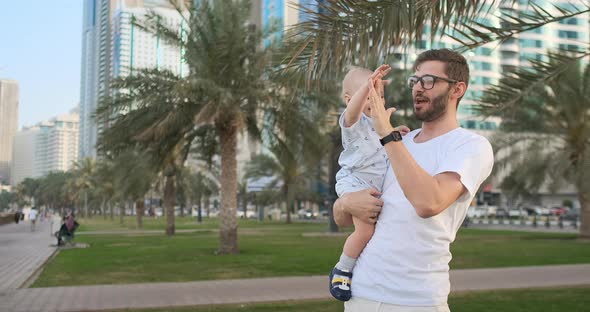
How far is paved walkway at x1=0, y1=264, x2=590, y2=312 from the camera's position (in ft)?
29.7

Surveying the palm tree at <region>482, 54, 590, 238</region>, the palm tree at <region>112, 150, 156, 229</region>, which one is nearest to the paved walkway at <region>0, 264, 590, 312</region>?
the palm tree at <region>112, 150, 156, 229</region>

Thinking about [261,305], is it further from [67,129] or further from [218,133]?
[67,129]

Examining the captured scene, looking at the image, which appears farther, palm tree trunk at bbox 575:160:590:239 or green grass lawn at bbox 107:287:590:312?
palm tree trunk at bbox 575:160:590:239

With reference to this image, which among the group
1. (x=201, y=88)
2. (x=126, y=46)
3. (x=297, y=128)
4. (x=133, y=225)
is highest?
(x=126, y=46)

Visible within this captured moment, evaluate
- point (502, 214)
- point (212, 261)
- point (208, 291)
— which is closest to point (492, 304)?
point (208, 291)

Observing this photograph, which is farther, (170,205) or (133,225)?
(133,225)

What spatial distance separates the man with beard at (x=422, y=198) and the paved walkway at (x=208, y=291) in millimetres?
7032

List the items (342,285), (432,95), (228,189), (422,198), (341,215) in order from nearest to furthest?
1. (422,198)
2. (432,95)
3. (342,285)
4. (341,215)
5. (228,189)

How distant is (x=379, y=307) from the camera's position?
234cm

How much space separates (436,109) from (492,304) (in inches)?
282

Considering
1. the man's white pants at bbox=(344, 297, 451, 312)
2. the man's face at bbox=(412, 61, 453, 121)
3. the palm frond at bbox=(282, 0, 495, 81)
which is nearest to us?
the man's white pants at bbox=(344, 297, 451, 312)

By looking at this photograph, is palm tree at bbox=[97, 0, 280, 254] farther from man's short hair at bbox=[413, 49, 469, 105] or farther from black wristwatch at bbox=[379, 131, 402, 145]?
black wristwatch at bbox=[379, 131, 402, 145]

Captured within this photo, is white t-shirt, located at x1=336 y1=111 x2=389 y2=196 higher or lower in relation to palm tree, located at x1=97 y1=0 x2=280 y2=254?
lower

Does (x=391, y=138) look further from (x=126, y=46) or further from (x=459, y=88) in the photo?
(x=126, y=46)
